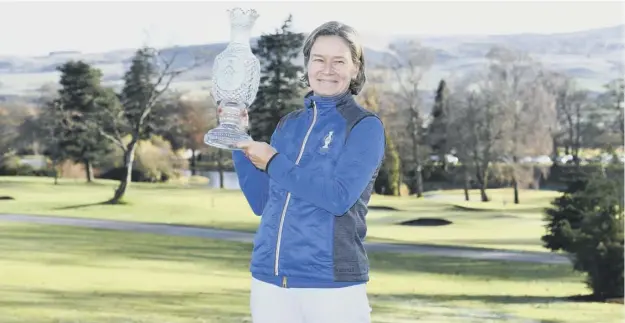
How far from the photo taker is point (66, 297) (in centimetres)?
428

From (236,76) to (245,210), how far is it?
11.8 ft

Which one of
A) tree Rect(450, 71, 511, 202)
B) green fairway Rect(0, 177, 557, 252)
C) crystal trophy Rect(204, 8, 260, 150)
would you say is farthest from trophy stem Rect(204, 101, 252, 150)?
tree Rect(450, 71, 511, 202)

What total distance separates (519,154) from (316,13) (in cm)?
146

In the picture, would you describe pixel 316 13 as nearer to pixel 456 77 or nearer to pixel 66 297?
pixel 456 77

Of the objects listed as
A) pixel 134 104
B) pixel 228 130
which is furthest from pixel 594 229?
pixel 228 130

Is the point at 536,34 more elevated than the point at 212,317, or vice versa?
the point at 536,34

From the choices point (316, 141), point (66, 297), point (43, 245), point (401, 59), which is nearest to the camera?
point (316, 141)

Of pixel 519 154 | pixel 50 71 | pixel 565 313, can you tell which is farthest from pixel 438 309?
pixel 50 71

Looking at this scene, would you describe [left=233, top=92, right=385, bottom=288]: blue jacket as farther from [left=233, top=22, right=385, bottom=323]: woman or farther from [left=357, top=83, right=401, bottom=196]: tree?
[left=357, top=83, right=401, bottom=196]: tree

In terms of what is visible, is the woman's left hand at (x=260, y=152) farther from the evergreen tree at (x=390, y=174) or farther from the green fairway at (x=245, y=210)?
the evergreen tree at (x=390, y=174)

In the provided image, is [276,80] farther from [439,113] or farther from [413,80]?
[439,113]

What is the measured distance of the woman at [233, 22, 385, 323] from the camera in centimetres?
123

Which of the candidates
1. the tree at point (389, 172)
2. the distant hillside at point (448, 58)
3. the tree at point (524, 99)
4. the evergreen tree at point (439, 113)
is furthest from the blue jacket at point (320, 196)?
the tree at point (524, 99)

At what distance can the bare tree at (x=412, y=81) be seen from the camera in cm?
490
